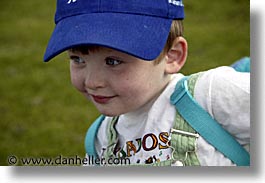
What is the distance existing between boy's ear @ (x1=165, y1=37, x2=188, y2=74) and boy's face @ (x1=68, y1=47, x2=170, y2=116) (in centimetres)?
1

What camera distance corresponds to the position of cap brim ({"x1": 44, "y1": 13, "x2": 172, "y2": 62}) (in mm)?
848

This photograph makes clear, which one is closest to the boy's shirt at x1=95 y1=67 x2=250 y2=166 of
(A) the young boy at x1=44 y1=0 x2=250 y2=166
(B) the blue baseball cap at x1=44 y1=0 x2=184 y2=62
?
(A) the young boy at x1=44 y1=0 x2=250 y2=166

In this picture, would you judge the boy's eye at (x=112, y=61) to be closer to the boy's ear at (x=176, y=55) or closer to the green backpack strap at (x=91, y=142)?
the boy's ear at (x=176, y=55)

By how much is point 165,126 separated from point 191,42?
0.65ft

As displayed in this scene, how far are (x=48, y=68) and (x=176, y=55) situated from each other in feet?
1.79

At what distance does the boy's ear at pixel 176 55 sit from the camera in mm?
931

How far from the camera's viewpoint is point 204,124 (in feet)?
2.98

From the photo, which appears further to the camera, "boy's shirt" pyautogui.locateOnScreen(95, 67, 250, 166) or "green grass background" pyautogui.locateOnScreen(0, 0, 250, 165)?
"green grass background" pyautogui.locateOnScreen(0, 0, 250, 165)

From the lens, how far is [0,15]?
116 cm

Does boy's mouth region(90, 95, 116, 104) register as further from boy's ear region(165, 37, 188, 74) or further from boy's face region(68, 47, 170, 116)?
boy's ear region(165, 37, 188, 74)

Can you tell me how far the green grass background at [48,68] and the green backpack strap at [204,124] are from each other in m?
0.11

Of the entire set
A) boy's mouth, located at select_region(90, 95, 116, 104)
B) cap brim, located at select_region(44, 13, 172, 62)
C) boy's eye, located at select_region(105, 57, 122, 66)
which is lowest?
boy's mouth, located at select_region(90, 95, 116, 104)

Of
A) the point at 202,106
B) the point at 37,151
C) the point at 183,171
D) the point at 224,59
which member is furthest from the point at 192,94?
the point at 37,151

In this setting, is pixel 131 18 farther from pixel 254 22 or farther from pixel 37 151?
pixel 37 151
